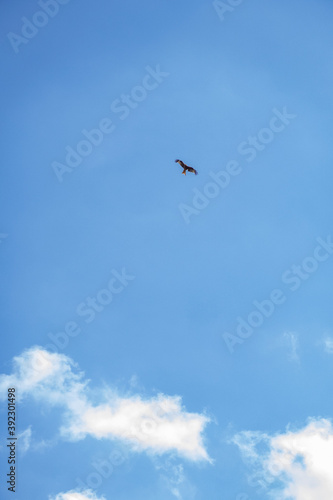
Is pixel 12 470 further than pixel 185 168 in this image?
Yes

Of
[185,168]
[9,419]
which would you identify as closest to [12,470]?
[9,419]

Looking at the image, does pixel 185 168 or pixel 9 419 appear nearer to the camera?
pixel 185 168

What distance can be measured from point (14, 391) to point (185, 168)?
25466 millimetres

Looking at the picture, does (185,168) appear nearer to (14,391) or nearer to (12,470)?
(14,391)

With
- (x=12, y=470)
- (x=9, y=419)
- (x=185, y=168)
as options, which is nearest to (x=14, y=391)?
(x=9, y=419)

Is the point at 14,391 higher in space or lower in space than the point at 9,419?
higher

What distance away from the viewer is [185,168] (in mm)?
30984

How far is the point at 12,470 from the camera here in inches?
1485

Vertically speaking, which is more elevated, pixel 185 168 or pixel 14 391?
pixel 185 168

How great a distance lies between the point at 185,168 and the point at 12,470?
106ft

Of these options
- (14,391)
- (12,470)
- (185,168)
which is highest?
(185,168)

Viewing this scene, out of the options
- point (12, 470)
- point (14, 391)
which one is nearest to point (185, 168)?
point (14, 391)

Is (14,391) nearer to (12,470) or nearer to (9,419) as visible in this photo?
(9,419)

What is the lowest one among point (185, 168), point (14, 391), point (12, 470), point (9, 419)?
point (12, 470)
